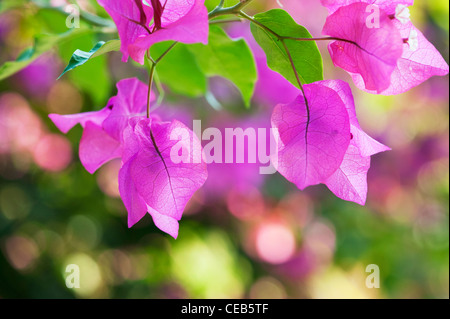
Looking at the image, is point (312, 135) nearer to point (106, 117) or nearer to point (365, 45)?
point (365, 45)

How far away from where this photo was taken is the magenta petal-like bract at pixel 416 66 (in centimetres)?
36

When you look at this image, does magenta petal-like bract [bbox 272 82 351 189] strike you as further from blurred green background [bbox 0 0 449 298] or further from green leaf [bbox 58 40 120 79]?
blurred green background [bbox 0 0 449 298]

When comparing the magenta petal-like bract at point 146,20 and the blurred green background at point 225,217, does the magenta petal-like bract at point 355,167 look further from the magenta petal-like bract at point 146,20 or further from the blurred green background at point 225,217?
the blurred green background at point 225,217

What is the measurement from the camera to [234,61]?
1.78ft

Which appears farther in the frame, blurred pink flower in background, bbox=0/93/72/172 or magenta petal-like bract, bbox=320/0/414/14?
blurred pink flower in background, bbox=0/93/72/172

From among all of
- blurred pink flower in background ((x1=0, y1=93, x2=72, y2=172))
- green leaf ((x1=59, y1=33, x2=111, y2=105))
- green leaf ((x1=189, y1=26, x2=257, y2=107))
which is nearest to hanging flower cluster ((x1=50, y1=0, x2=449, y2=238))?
green leaf ((x1=189, y1=26, x2=257, y2=107))

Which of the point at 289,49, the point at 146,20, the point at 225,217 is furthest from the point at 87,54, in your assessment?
the point at 225,217

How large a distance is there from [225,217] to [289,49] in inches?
51.7

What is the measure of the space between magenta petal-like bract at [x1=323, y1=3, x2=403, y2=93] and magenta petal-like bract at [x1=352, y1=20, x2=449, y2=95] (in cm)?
2

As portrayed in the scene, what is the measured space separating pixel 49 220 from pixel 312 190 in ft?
2.91

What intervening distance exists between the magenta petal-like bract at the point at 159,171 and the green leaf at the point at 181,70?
12.0 inches

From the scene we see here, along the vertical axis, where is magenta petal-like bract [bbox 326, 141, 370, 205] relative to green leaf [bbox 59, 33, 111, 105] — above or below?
above

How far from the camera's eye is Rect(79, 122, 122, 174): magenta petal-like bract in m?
0.45

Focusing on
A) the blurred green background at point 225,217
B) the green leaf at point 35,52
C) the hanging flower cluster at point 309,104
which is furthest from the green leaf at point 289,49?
the blurred green background at point 225,217
